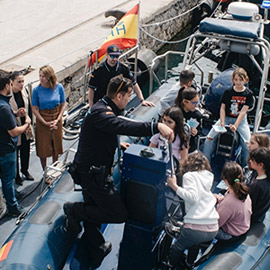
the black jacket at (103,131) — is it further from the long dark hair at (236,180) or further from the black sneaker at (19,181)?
the black sneaker at (19,181)

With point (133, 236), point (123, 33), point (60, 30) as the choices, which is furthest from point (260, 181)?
point (60, 30)

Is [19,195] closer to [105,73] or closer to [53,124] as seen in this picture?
[53,124]

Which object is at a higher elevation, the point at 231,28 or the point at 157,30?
the point at 231,28

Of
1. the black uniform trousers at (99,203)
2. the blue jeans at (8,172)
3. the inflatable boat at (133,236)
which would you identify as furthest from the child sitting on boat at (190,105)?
the blue jeans at (8,172)

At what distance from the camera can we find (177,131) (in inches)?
154

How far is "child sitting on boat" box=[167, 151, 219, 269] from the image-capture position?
309 centimetres

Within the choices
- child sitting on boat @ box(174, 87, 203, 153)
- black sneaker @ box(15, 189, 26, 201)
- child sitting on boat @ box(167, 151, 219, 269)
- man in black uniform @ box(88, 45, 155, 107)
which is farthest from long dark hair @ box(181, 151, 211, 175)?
black sneaker @ box(15, 189, 26, 201)

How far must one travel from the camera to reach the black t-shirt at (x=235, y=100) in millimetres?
4848

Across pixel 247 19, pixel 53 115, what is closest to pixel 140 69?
pixel 247 19

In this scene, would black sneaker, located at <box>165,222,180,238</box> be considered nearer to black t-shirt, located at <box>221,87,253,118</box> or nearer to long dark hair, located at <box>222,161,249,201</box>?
long dark hair, located at <box>222,161,249,201</box>

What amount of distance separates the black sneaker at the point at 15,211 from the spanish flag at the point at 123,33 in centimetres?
278

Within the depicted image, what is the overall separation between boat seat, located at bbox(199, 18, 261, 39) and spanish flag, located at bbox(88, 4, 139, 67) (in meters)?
1.50

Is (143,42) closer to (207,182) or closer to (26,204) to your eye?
(26,204)

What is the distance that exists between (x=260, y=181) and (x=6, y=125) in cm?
242
